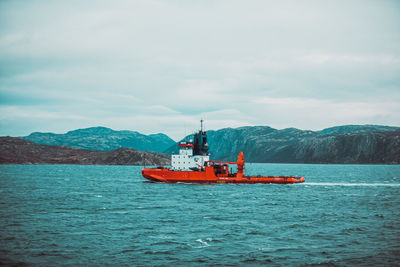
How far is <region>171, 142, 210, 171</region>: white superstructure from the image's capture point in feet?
230

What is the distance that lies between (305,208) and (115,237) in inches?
936

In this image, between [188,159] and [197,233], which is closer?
[197,233]

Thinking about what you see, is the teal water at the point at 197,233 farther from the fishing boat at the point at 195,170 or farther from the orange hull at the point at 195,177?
the fishing boat at the point at 195,170

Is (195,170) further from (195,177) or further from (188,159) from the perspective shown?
(188,159)

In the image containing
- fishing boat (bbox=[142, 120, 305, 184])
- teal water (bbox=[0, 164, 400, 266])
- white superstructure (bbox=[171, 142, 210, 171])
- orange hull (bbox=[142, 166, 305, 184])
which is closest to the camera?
teal water (bbox=[0, 164, 400, 266])

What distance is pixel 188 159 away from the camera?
7050cm

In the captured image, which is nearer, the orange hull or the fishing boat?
the orange hull

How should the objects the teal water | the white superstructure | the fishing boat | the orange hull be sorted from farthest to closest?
the white superstructure, the fishing boat, the orange hull, the teal water

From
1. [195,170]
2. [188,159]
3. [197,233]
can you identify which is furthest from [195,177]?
[197,233]

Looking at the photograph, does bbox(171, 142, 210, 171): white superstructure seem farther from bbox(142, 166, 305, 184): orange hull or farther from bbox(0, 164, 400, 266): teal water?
bbox(0, 164, 400, 266): teal water

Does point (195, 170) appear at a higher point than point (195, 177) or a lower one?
higher

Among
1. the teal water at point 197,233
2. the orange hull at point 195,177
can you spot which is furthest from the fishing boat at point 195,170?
the teal water at point 197,233

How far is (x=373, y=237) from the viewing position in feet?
84.6

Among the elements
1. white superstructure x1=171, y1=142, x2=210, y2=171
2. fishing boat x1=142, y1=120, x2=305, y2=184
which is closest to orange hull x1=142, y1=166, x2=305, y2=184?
fishing boat x1=142, y1=120, x2=305, y2=184
